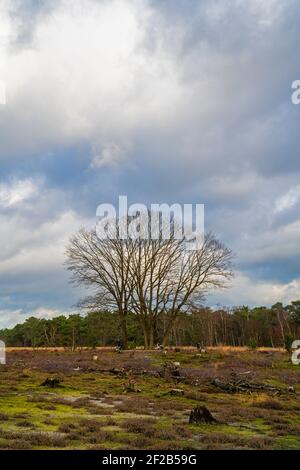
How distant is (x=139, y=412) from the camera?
544 inches

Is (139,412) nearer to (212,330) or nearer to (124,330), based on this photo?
(124,330)

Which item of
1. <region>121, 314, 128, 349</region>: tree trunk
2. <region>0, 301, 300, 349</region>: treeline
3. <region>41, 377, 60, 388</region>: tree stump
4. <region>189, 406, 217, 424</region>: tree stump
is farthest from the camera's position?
<region>0, 301, 300, 349</region>: treeline

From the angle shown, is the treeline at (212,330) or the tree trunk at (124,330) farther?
the treeline at (212,330)

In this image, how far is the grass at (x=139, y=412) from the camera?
9703 mm

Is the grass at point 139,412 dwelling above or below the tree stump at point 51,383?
below

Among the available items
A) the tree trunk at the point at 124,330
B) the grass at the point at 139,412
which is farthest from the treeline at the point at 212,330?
the grass at the point at 139,412

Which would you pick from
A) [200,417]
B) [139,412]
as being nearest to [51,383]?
[139,412]

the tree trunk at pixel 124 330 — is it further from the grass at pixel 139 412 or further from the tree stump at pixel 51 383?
the tree stump at pixel 51 383

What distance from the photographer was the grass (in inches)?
382

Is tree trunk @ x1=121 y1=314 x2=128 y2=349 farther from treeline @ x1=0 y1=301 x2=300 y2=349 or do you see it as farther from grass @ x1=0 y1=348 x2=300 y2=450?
treeline @ x1=0 y1=301 x2=300 y2=349

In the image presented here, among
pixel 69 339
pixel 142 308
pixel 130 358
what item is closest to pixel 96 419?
pixel 130 358

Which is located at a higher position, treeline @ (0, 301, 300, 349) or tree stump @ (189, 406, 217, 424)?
treeline @ (0, 301, 300, 349)

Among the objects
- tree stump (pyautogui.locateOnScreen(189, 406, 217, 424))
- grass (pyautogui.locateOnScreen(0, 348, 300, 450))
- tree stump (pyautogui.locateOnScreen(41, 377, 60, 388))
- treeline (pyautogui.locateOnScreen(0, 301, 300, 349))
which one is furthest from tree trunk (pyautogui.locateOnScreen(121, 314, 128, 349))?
tree stump (pyautogui.locateOnScreen(189, 406, 217, 424))
